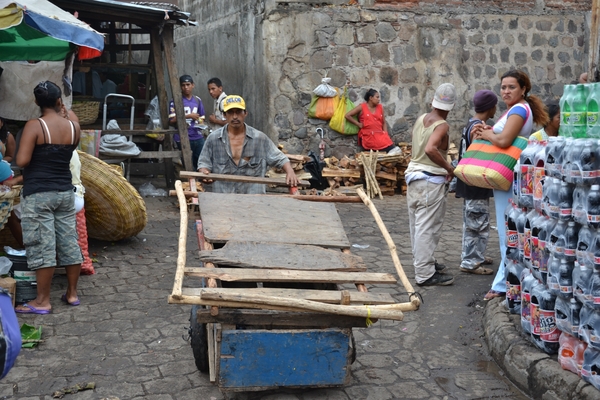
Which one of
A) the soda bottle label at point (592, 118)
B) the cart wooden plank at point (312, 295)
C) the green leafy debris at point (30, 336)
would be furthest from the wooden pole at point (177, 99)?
the soda bottle label at point (592, 118)

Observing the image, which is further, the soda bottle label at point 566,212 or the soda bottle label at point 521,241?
the soda bottle label at point 521,241

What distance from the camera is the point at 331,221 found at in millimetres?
4988

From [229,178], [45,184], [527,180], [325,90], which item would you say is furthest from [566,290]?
[325,90]

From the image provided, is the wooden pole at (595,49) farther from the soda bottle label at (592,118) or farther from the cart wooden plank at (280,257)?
the cart wooden plank at (280,257)

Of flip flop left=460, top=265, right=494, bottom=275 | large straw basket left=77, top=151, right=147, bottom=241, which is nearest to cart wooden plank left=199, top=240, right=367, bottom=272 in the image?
flip flop left=460, top=265, right=494, bottom=275

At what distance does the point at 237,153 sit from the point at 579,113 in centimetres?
290

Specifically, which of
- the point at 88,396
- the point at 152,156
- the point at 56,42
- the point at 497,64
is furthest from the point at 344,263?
the point at 497,64

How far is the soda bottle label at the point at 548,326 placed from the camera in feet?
14.2

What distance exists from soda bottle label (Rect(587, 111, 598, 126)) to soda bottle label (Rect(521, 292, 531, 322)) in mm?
1270

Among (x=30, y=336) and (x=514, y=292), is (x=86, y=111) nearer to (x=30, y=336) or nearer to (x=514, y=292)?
(x=30, y=336)

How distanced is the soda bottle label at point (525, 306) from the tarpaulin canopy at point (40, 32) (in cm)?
530

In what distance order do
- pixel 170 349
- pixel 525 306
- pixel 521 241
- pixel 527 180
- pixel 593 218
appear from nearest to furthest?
pixel 593 218 < pixel 525 306 < pixel 527 180 < pixel 521 241 < pixel 170 349

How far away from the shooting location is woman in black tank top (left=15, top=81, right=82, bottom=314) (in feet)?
18.1

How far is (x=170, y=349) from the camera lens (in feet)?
16.6
